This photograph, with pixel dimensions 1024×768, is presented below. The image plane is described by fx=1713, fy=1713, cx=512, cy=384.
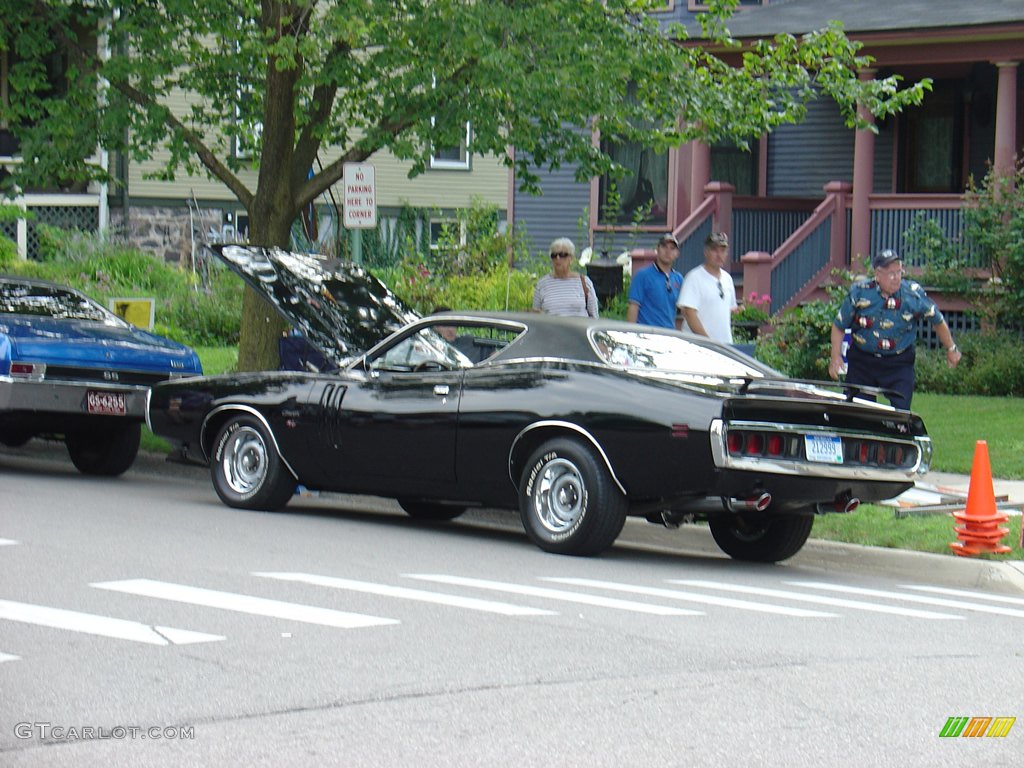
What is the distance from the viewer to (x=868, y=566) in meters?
10.3

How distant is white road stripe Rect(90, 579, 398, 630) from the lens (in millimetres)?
7156

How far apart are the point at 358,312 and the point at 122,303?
16.0 feet

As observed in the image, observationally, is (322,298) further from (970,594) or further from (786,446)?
(970,594)

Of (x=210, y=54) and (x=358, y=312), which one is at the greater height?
(x=210, y=54)

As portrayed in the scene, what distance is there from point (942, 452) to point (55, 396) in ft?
23.7

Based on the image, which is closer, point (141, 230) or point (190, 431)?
point (190, 431)

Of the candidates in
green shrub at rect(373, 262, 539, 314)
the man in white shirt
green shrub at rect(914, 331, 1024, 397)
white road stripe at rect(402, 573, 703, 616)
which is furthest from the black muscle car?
green shrub at rect(373, 262, 539, 314)

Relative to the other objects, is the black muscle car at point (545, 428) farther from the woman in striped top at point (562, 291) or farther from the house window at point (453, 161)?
the house window at point (453, 161)

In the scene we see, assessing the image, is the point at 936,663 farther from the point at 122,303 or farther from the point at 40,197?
the point at 40,197

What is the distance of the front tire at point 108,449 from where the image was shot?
44.7 feet

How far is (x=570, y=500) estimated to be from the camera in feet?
31.5

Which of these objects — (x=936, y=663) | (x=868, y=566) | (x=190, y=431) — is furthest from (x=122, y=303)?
(x=936, y=663)

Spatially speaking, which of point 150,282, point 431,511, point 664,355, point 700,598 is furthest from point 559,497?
point 150,282

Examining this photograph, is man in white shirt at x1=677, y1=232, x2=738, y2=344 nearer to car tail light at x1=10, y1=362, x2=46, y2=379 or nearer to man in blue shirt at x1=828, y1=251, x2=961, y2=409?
man in blue shirt at x1=828, y1=251, x2=961, y2=409
